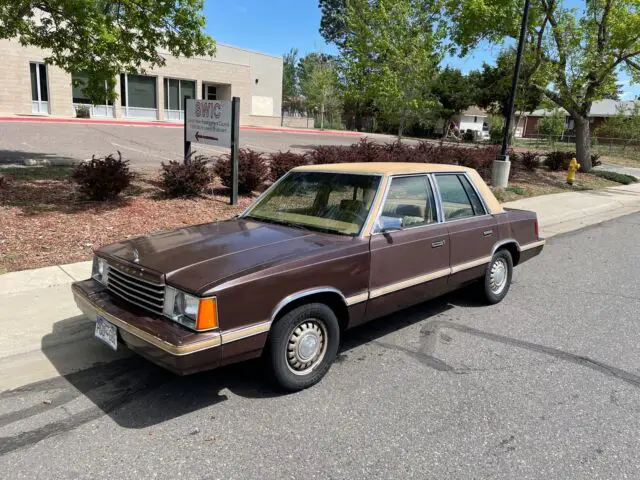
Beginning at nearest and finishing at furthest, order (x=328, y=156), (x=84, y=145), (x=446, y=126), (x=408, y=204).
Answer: (x=408, y=204) < (x=328, y=156) < (x=84, y=145) < (x=446, y=126)

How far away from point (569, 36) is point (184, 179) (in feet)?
48.1

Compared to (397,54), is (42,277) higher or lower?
lower

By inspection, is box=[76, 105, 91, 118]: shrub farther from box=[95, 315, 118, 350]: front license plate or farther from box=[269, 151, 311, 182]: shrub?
box=[95, 315, 118, 350]: front license plate

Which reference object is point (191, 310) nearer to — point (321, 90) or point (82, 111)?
point (82, 111)

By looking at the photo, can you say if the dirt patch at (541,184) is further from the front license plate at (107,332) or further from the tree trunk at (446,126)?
the tree trunk at (446,126)

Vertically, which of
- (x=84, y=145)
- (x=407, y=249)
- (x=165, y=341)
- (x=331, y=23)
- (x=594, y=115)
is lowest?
(x=165, y=341)

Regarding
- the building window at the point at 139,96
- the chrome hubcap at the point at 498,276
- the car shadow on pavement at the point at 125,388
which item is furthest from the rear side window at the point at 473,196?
the building window at the point at 139,96

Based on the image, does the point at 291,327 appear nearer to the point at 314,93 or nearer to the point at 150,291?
the point at 150,291

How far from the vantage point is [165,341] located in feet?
9.98

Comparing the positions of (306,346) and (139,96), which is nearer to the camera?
(306,346)

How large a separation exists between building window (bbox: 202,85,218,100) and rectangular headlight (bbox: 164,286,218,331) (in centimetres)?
3539

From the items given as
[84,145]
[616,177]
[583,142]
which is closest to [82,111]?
[84,145]

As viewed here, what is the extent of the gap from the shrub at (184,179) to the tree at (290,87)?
5037 cm

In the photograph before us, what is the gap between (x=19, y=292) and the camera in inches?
205
